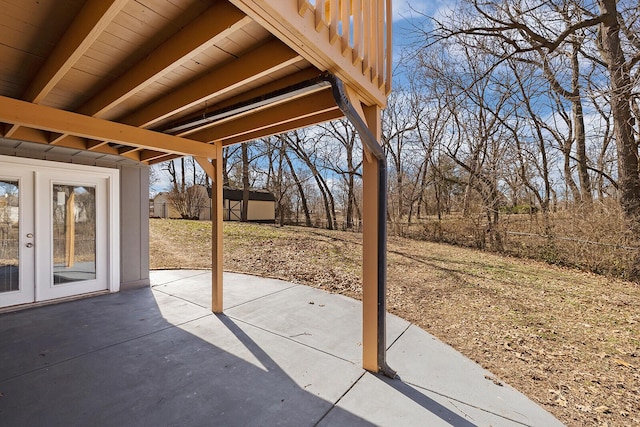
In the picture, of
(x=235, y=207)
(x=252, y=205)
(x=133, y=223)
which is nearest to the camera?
(x=133, y=223)

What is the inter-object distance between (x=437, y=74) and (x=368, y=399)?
10.7 meters

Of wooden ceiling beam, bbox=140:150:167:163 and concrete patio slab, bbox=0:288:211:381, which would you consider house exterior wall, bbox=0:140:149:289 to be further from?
concrete patio slab, bbox=0:288:211:381

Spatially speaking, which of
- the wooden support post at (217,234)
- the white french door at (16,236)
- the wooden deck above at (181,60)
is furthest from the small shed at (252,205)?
the wooden deck above at (181,60)

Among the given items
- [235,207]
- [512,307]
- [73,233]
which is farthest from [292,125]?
[235,207]

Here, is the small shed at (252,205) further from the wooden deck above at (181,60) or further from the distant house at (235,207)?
the wooden deck above at (181,60)

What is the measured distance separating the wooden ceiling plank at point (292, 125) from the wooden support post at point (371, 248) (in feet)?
1.32

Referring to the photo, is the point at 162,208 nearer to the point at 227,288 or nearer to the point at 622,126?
the point at 227,288

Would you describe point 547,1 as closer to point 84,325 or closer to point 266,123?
point 266,123

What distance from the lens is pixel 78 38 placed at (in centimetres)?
160

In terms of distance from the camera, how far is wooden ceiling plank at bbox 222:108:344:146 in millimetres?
2846

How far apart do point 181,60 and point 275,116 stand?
119 cm

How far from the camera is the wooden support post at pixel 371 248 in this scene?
2.49 meters

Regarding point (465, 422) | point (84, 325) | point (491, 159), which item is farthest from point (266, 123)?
point (491, 159)

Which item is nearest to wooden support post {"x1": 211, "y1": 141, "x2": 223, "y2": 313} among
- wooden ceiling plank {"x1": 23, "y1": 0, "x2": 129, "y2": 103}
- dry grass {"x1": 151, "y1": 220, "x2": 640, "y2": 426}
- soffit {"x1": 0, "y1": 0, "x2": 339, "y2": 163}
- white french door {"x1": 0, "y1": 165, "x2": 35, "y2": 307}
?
soffit {"x1": 0, "y1": 0, "x2": 339, "y2": 163}
